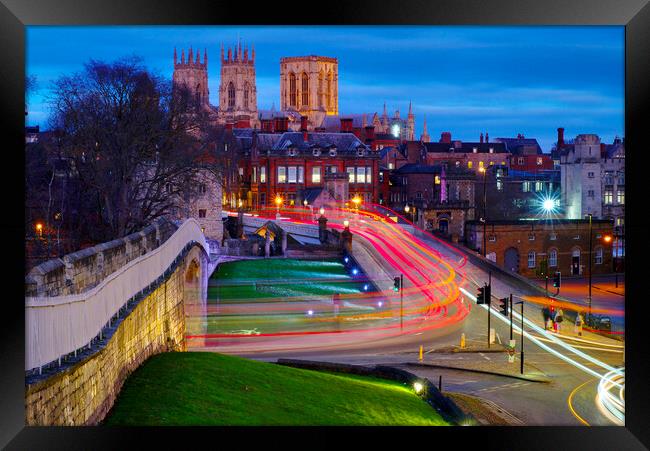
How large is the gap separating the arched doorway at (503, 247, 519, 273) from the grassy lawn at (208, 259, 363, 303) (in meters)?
15.3

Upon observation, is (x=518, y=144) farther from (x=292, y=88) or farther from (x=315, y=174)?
(x=315, y=174)

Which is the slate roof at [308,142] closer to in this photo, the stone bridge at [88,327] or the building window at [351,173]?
the building window at [351,173]

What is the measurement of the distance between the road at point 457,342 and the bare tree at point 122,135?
5.91 meters

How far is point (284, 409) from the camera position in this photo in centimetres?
1709

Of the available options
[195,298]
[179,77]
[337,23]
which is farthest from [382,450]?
[179,77]

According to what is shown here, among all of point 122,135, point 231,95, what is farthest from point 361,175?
point 231,95

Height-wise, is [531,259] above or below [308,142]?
below

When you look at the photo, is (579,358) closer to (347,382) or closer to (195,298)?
(347,382)

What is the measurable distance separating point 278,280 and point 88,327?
3007 centimetres

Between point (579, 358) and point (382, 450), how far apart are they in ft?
53.9

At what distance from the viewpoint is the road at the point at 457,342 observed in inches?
915

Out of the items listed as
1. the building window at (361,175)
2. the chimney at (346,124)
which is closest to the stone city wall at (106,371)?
the building window at (361,175)

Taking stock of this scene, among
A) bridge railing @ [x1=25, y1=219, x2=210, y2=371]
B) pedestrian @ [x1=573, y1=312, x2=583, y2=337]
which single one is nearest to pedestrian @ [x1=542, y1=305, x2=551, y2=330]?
pedestrian @ [x1=573, y1=312, x2=583, y2=337]

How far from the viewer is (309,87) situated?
110m
